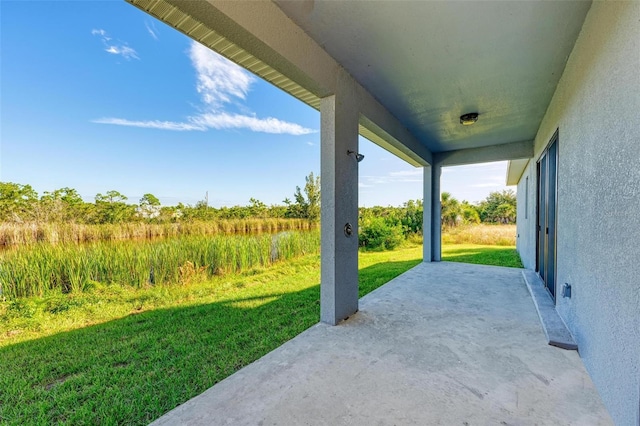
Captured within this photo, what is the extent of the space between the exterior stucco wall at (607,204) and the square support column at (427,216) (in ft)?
12.5

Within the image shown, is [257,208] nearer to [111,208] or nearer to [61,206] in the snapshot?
[111,208]

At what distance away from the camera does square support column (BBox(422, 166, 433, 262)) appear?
638cm

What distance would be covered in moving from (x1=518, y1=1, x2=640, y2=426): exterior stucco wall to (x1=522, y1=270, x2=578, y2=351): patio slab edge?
92 mm

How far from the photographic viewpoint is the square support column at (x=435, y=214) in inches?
254

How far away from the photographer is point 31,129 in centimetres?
452

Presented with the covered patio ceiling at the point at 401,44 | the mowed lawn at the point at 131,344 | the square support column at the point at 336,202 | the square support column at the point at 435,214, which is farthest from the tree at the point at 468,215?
the square support column at the point at 336,202

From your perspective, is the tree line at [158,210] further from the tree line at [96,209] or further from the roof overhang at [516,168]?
the roof overhang at [516,168]

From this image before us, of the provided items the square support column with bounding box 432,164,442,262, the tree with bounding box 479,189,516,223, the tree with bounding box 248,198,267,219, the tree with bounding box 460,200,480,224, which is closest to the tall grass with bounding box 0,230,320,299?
the tree with bounding box 248,198,267,219

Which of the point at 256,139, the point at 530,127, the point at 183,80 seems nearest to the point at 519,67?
the point at 530,127

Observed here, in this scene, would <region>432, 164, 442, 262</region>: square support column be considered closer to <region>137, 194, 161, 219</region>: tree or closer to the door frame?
the door frame

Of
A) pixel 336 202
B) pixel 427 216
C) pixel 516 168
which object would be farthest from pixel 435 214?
pixel 336 202

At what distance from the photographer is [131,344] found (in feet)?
8.30

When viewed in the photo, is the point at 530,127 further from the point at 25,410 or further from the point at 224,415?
the point at 25,410

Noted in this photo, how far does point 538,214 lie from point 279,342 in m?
5.12
